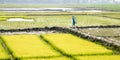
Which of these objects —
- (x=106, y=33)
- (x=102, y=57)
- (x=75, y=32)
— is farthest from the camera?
(x=106, y=33)

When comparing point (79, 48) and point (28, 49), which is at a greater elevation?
point (28, 49)

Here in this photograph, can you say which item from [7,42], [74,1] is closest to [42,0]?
[74,1]

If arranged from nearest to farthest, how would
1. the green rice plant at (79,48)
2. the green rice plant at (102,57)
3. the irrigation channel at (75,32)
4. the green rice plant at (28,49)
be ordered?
the green rice plant at (102,57) → the green rice plant at (28,49) → the green rice plant at (79,48) → the irrigation channel at (75,32)

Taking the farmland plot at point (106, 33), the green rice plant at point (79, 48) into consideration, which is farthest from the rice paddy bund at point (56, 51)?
the farmland plot at point (106, 33)

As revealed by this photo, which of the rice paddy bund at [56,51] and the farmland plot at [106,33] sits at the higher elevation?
the rice paddy bund at [56,51]

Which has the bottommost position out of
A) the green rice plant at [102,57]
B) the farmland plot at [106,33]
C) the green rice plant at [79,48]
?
the farmland plot at [106,33]

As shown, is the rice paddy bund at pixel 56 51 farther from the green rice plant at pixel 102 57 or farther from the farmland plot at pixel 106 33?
the farmland plot at pixel 106 33

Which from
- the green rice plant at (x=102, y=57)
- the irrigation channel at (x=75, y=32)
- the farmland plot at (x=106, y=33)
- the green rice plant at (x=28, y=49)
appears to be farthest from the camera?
the farmland plot at (x=106, y=33)

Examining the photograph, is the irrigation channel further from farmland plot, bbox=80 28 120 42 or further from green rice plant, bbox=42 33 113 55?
farmland plot, bbox=80 28 120 42

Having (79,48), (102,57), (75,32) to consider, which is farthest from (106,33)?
(102,57)

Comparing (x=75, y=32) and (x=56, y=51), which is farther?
(x=75, y=32)

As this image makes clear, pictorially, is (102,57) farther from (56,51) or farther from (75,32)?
(75,32)
